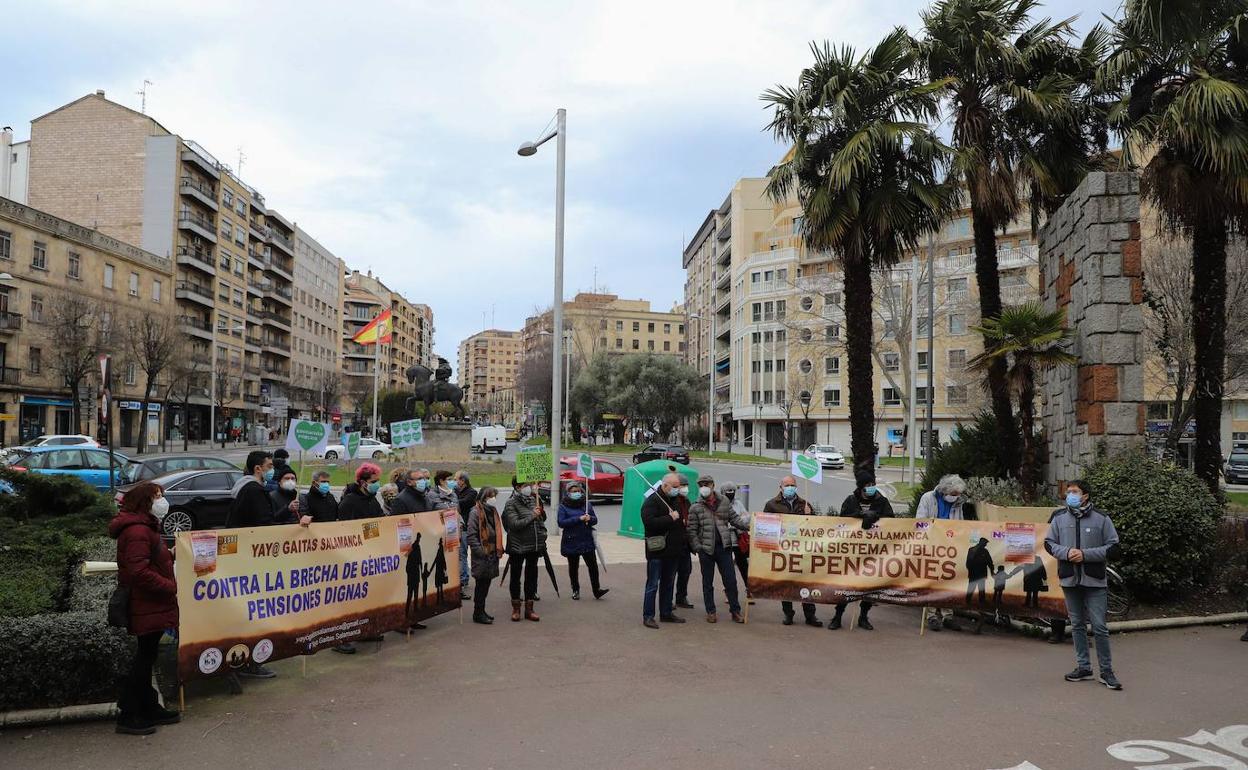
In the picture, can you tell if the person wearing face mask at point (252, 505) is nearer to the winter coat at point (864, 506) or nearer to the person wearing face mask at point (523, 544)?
the person wearing face mask at point (523, 544)

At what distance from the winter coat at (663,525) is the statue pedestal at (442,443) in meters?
27.5

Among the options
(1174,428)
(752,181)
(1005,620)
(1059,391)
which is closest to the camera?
(1005,620)

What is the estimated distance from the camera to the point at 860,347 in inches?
599

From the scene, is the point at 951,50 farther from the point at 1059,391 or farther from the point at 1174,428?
the point at 1174,428

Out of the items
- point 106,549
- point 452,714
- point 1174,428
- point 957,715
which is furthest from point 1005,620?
point 1174,428

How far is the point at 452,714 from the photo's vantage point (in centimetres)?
612

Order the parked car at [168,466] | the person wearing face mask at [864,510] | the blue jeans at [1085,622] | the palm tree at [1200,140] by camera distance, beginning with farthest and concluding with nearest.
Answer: the parked car at [168,466] → the palm tree at [1200,140] → the person wearing face mask at [864,510] → the blue jeans at [1085,622]

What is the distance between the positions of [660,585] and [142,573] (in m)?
5.41

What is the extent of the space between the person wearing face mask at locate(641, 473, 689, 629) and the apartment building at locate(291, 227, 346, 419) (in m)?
86.8

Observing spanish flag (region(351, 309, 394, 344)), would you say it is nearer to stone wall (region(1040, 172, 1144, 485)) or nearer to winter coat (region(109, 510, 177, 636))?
stone wall (region(1040, 172, 1144, 485))

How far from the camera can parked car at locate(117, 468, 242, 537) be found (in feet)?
52.3

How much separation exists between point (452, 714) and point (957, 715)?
3.71 m

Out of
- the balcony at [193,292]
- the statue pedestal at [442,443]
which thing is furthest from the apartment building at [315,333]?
the statue pedestal at [442,443]

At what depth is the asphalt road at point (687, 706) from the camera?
5.31m
